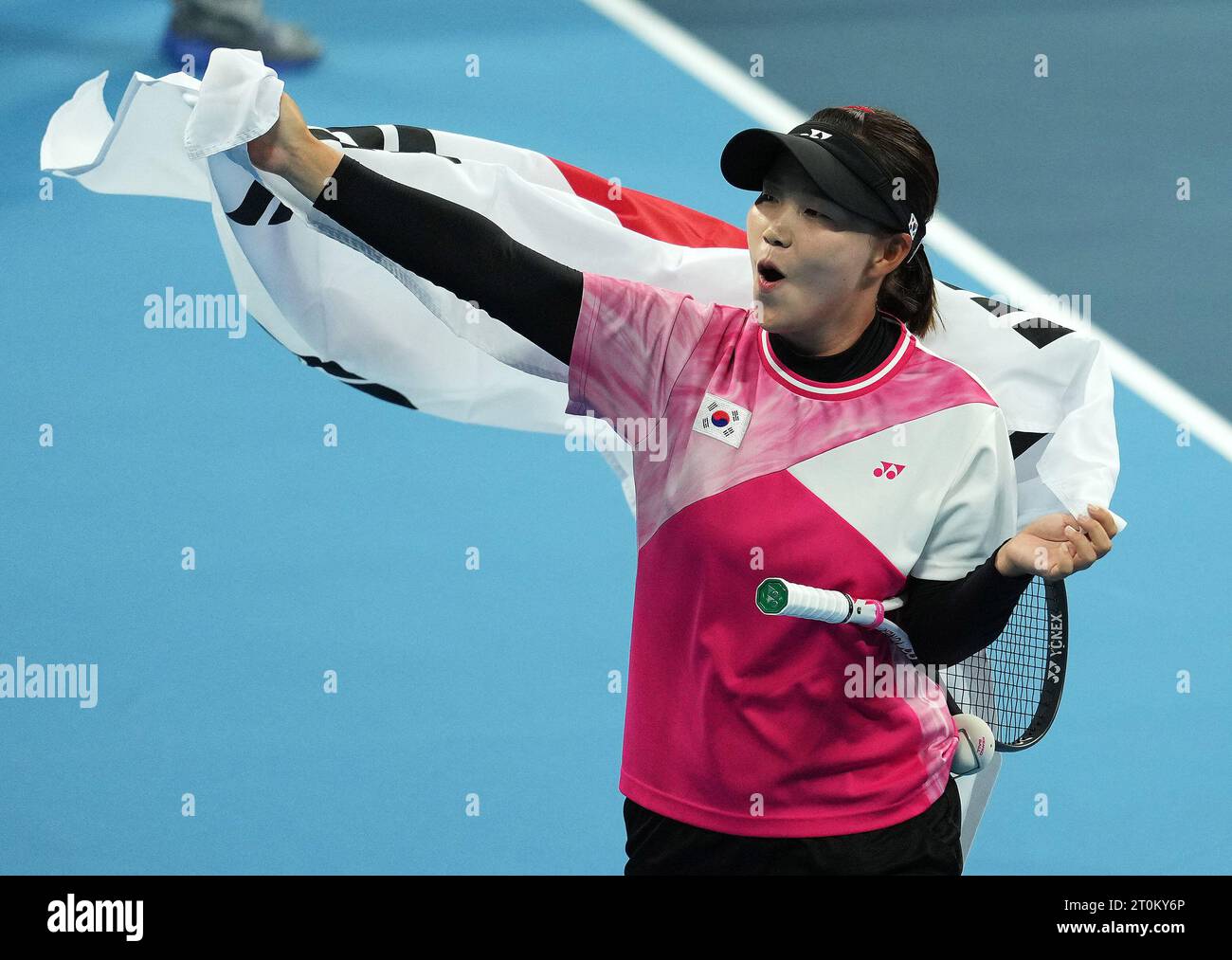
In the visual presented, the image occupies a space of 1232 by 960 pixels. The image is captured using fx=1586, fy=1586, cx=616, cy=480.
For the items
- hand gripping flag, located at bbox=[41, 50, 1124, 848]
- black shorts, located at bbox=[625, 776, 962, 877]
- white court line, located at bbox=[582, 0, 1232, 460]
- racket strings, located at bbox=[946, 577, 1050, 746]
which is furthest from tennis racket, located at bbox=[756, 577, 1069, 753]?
white court line, located at bbox=[582, 0, 1232, 460]

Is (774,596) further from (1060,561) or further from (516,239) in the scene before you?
(516,239)

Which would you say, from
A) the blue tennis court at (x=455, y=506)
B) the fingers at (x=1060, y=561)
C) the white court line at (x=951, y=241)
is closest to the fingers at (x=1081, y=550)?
the fingers at (x=1060, y=561)

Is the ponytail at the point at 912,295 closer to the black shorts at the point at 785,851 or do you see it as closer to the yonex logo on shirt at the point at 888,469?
the yonex logo on shirt at the point at 888,469

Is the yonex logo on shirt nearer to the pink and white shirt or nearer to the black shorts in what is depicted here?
the pink and white shirt

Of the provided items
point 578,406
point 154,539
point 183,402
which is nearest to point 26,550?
point 154,539

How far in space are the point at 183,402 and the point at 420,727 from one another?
159 cm

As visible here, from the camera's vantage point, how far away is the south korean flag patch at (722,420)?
6.84 ft

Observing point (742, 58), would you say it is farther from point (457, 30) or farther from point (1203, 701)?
point (1203, 701)

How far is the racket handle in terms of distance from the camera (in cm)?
193

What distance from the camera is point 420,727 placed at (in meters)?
4.01

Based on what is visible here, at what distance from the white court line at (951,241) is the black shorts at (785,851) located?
97.5 inches

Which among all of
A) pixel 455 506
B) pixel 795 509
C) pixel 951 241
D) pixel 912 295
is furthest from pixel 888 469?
pixel 951 241

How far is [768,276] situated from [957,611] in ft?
1.66

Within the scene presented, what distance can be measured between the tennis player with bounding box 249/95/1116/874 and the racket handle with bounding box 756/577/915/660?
0.16 ft
